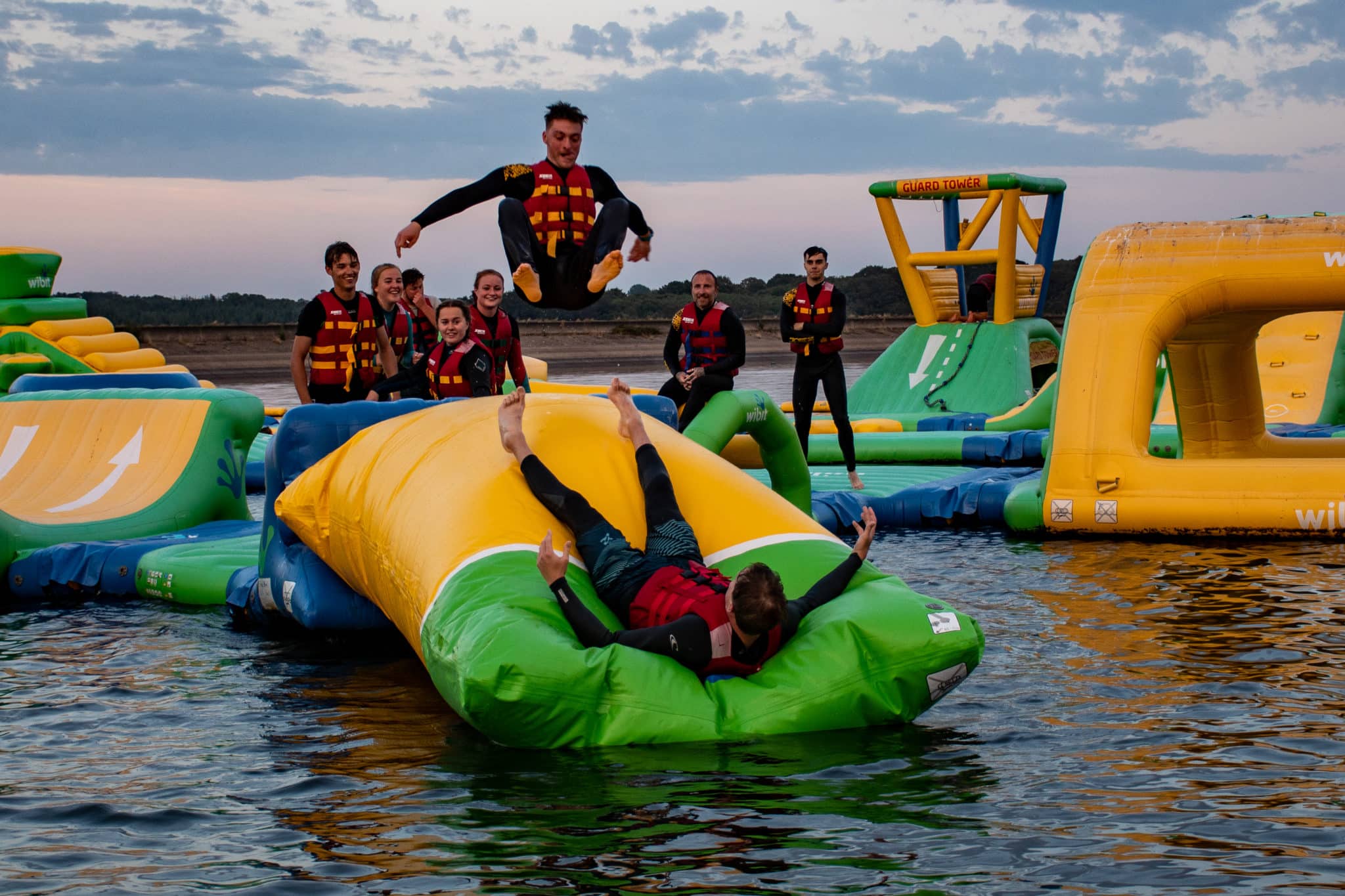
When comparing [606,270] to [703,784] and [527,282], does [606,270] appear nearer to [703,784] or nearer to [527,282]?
[527,282]

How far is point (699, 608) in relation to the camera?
4430mm

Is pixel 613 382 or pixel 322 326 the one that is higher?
pixel 322 326

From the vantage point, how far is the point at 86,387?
9445mm

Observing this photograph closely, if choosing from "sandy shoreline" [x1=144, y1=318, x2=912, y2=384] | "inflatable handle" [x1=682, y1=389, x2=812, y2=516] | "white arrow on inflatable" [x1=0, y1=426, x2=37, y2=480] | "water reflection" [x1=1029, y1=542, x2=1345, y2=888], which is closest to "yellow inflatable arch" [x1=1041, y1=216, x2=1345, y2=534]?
"water reflection" [x1=1029, y1=542, x2=1345, y2=888]

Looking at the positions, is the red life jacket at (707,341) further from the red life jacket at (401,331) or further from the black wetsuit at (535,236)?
the black wetsuit at (535,236)

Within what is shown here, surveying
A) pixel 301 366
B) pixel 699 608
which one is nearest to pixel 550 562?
pixel 699 608

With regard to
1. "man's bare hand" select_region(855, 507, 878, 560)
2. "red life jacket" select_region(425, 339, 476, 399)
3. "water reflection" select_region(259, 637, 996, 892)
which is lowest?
"water reflection" select_region(259, 637, 996, 892)

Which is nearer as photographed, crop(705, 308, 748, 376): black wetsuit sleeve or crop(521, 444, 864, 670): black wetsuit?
crop(521, 444, 864, 670): black wetsuit

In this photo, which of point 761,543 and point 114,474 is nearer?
point 761,543

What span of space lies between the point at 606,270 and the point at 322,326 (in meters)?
2.14

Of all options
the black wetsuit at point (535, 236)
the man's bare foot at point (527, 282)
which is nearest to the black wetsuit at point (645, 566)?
the man's bare foot at point (527, 282)

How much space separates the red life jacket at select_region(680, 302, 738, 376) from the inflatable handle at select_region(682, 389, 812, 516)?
73 cm

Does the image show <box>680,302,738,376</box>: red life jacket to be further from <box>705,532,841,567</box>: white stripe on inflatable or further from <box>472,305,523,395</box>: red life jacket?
<box>705,532,841,567</box>: white stripe on inflatable

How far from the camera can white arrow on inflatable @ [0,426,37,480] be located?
8.59 m
